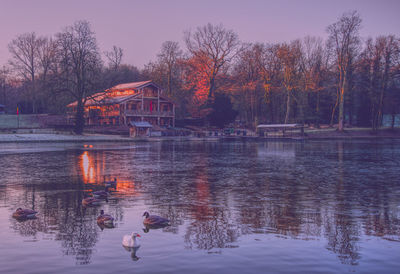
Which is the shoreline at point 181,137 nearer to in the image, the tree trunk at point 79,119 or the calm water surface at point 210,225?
the tree trunk at point 79,119

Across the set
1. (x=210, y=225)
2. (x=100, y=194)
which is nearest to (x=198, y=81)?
(x=100, y=194)

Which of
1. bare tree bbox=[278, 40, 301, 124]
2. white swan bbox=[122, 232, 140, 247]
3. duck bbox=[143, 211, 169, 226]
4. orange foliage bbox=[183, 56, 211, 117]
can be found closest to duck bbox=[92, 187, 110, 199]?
duck bbox=[143, 211, 169, 226]

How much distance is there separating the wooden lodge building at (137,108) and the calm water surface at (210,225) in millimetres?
56062

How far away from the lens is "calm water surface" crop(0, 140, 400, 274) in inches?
334

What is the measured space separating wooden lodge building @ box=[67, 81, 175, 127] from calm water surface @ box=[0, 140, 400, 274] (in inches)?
2207

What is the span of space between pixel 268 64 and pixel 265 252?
76.0 m

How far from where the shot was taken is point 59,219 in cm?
1216

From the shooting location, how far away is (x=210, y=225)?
449 inches

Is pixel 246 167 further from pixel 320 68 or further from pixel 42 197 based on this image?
pixel 320 68

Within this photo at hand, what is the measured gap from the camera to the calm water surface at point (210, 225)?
8.48 m

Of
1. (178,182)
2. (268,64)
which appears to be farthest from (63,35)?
(178,182)

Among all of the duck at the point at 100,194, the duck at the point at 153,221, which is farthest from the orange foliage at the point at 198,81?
the duck at the point at 153,221

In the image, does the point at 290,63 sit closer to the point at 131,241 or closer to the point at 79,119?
the point at 79,119

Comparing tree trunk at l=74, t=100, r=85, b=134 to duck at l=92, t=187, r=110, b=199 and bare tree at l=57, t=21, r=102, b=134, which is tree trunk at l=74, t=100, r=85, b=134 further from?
duck at l=92, t=187, r=110, b=199
